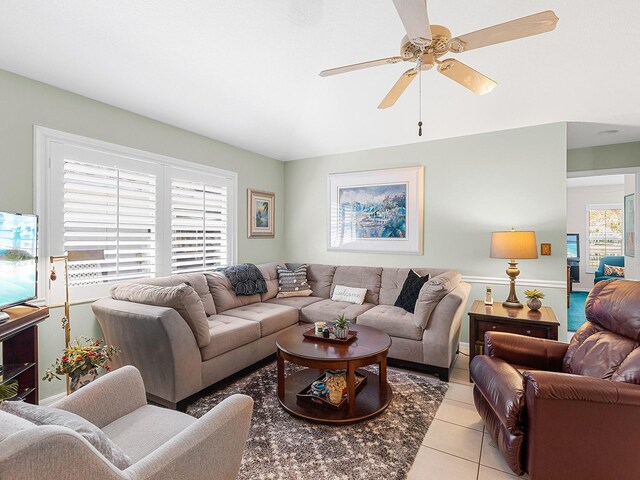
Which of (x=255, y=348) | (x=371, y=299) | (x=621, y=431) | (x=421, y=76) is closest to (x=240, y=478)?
(x=255, y=348)

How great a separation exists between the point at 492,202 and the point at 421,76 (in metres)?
1.91

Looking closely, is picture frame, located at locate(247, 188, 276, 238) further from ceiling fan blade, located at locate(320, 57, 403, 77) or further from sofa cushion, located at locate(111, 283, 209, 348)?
ceiling fan blade, located at locate(320, 57, 403, 77)

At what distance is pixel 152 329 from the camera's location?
7.72 ft

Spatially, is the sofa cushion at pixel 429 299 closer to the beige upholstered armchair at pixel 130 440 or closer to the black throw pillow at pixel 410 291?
the black throw pillow at pixel 410 291

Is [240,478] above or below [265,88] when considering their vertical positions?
below

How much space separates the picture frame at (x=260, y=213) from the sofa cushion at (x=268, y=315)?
4.19ft

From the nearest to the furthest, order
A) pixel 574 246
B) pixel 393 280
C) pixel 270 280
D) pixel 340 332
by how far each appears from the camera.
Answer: pixel 340 332 → pixel 393 280 → pixel 270 280 → pixel 574 246

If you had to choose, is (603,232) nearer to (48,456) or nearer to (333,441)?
(333,441)

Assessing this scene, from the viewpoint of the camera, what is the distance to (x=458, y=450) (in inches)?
80.5

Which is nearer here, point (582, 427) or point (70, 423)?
point (70, 423)

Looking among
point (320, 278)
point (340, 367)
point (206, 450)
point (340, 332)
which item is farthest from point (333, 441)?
point (320, 278)

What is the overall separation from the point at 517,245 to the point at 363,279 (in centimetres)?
177

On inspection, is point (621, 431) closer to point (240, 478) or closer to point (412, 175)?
point (240, 478)

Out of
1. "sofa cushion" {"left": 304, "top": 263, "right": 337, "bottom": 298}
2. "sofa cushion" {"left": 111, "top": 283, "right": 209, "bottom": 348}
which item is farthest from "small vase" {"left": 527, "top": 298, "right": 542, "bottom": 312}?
"sofa cushion" {"left": 111, "top": 283, "right": 209, "bottom": 348}
